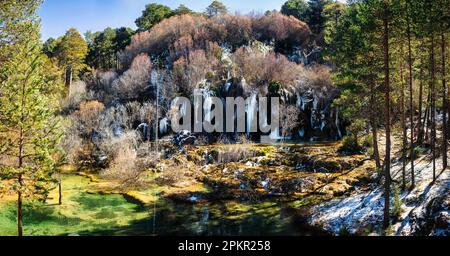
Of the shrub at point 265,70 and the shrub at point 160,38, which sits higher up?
the shrub at point 160,38

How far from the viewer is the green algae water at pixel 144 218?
64.6ft

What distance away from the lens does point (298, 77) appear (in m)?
53.0

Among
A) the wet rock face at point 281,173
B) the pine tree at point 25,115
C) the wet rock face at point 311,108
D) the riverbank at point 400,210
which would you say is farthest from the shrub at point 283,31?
the pine tree at point 25,115

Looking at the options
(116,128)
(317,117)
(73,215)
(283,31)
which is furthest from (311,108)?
(73,215)

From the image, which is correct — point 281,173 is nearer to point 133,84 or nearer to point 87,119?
point 87,119

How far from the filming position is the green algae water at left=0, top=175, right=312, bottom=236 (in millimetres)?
19703

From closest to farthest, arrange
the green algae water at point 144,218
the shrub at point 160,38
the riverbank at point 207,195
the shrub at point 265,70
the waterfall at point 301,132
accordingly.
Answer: the green algae water at point 144,218 < the riverbank at point 207,195 < the waterfall at point 301,132 < the shrub at point 265,70 < the shrub at point 160,38

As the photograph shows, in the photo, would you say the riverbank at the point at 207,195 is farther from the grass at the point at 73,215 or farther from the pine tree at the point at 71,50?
the pine tree at the point at 71,50

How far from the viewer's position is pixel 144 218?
22.1m

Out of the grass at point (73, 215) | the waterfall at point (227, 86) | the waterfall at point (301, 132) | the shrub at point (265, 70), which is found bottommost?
the grass at point (73, 215)

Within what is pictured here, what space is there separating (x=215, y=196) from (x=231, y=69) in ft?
106

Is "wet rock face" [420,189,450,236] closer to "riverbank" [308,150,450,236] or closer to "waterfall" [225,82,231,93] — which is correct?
"riverbank" [308,150,450,236]

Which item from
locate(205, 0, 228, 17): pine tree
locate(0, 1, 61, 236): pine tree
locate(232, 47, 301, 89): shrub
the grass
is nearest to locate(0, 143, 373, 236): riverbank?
the grass
